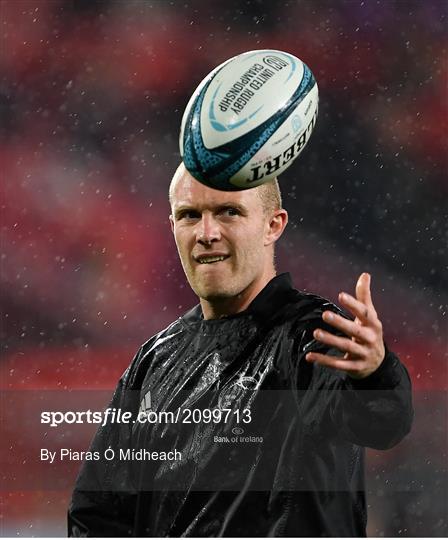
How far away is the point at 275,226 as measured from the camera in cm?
262

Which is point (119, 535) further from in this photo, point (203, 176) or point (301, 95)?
point (301, 95)

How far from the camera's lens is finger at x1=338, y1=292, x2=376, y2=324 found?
1.80 meters

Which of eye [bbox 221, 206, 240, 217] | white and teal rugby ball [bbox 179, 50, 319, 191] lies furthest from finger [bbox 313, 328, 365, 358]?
eye [bbox 221, 206, 240, 217]

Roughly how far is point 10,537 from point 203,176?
Result: 171cm

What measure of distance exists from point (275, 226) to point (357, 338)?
32.3 inches

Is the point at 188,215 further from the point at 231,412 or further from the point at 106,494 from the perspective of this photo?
the point at 106,494

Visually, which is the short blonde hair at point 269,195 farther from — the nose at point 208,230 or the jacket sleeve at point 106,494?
the jacket sleeve at point 106,494

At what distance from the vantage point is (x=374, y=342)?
187 cm

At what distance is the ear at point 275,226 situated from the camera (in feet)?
8.53

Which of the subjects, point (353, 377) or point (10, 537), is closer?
point (353, 377)

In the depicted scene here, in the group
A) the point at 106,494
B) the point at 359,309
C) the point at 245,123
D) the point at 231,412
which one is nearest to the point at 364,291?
the point at 359,309

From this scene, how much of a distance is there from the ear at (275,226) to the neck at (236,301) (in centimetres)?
10

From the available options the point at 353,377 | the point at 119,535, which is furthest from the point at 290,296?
the point at 119,535

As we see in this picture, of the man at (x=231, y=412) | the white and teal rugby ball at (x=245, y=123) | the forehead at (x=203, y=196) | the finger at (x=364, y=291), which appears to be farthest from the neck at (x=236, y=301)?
the finger at (x=364, y=291)
